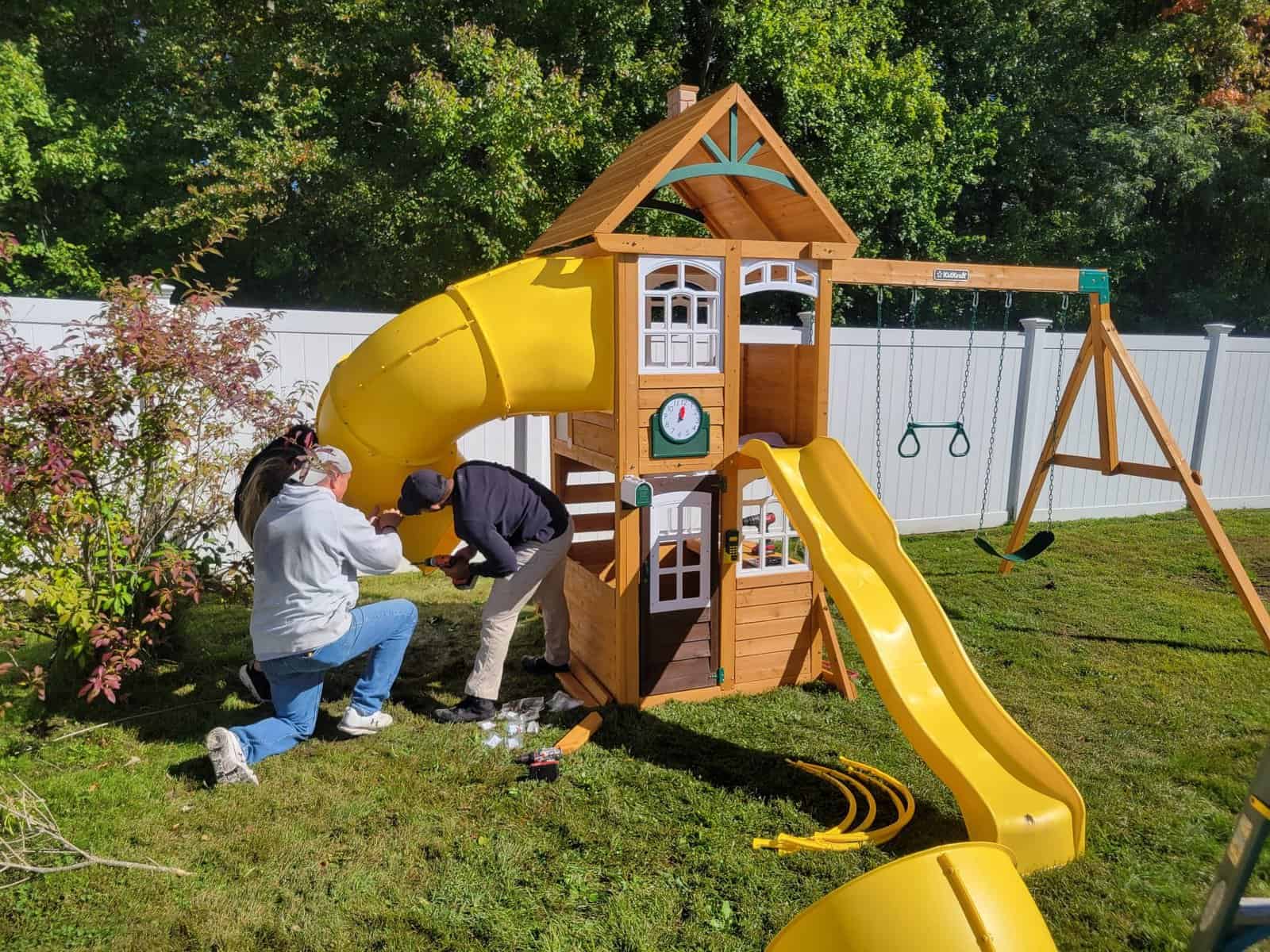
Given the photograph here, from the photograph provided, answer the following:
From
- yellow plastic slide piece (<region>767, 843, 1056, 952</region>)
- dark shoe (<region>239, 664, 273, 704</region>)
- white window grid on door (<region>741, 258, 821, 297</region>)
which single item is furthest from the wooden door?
yellow plastic slide piece (<region>767, 843, 1056, 952</region>)

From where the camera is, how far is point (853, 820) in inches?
164

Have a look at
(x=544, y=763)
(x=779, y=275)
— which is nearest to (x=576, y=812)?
(x=544, y=763)

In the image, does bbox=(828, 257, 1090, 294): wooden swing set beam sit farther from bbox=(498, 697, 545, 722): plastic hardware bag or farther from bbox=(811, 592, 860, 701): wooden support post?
bbox=(498, 697, 545, 722): plastic hardware bag

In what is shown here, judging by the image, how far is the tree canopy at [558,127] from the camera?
12891mm

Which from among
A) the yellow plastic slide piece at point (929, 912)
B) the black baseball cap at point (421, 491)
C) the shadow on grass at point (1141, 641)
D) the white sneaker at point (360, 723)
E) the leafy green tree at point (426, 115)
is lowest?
the shadow on grass at point (1141, 641)

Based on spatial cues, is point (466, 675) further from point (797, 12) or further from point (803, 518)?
point (797, 12)

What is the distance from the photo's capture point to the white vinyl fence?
33.0ft

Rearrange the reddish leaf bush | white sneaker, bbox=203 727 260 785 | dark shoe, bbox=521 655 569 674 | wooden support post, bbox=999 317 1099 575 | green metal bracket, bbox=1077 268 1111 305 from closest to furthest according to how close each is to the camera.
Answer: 1. white sneaker, bbox=203 727 260 785
2. the reddish leaf bush
3. dark shoe, bbox=521 655 569 674
4. green metal bracket, bbox=1077 268 1111 305
5. wooden support post, bbox=999 317 1099 575

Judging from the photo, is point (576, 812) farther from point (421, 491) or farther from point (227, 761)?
point (421, 491)

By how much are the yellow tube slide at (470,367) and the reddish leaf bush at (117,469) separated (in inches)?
32.8

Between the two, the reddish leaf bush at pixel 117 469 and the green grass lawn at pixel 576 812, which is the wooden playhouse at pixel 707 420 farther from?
the reddish leaf bush at pixel 117 469

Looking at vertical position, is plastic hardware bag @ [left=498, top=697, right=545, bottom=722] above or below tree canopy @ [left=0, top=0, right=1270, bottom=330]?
below

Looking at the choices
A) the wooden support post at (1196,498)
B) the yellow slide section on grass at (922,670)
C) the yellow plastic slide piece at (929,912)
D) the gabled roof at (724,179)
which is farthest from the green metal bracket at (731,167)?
the yellow plastic slide piece at (929,912)

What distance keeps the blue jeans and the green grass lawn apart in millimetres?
149
